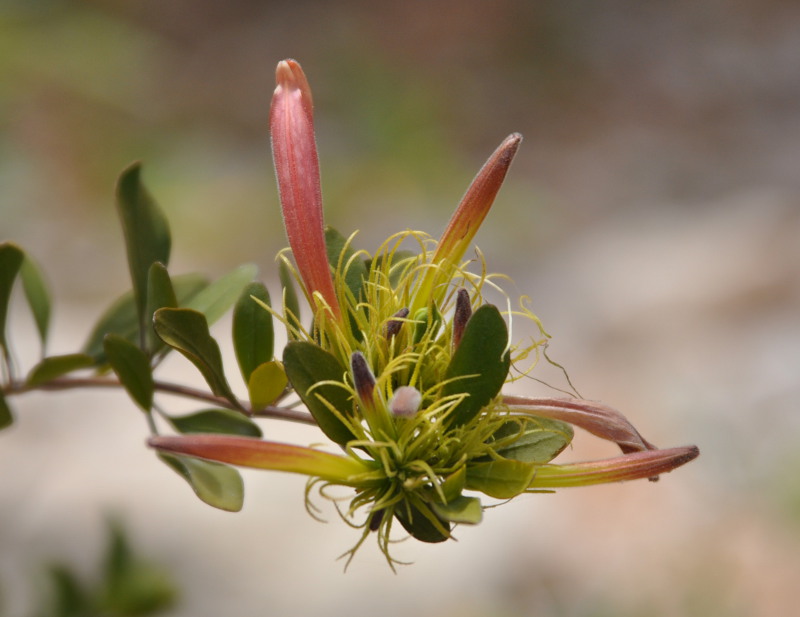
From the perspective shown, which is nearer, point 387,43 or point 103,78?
point 103,78

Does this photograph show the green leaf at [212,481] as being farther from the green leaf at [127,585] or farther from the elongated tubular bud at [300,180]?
the green leaf at [127,585]

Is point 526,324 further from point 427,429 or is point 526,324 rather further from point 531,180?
point 427,429

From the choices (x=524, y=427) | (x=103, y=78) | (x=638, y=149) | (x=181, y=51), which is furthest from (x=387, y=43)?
(x=524, y=427)

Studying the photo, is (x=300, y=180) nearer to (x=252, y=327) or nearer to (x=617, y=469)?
(x=252, y=327)

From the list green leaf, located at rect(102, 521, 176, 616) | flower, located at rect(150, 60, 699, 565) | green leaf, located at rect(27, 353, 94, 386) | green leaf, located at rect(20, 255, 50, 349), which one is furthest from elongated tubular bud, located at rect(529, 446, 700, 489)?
green leaf, located at rect(102, 521, 176, 616)

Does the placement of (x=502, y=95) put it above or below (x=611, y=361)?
above

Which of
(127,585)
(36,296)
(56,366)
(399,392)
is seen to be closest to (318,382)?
(399,392)
